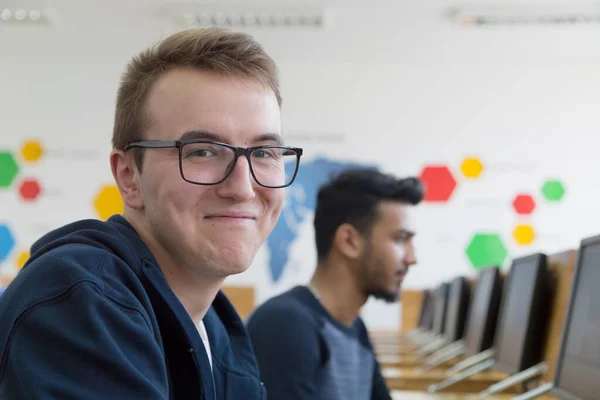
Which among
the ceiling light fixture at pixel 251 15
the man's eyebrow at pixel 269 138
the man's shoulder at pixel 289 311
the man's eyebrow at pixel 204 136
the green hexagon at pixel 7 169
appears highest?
the ceiling light fixture at pixel 251 15

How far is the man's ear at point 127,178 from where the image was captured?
111cm

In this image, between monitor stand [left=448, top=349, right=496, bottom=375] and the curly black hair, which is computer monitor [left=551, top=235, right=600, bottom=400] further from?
monitor stand [left=448, top=349, right=496, bottom=375]

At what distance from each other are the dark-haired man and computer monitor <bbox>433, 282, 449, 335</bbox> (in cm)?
229

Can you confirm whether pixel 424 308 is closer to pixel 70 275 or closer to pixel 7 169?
pixel 7 169

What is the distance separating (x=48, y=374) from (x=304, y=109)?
6359 millimetres

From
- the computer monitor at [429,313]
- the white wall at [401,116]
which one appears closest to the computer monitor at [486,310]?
the computer monitor at [429,313]

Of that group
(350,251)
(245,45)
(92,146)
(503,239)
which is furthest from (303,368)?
(92,146)

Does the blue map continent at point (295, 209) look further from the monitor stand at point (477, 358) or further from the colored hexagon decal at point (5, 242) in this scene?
the monitor stand at point (477, 358)

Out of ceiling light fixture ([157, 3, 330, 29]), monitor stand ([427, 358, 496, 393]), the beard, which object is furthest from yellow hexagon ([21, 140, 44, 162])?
the beard

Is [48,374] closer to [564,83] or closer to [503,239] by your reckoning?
[503,239]

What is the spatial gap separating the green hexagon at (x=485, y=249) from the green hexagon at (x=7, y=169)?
433 centimetres

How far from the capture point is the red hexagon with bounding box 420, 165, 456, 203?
6.81m

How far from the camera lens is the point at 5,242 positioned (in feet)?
23.2

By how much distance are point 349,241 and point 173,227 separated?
1.34 meters
